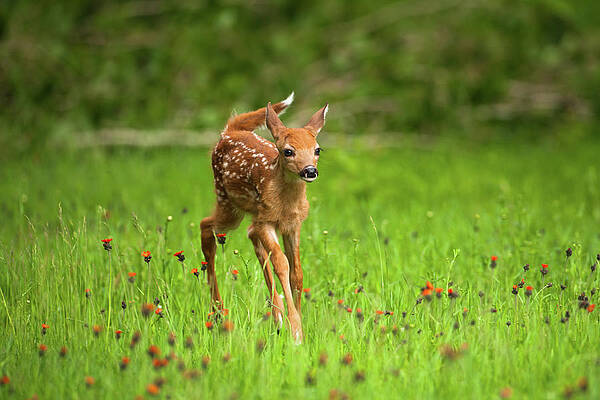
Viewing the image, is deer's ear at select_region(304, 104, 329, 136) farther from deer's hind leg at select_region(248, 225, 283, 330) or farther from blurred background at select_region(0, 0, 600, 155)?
blurred background at select_region(0, 0, 600, 155)

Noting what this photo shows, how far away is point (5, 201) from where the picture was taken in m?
7.36

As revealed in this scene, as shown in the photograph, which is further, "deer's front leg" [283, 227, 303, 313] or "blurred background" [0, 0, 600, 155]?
"blurred background" [0, 0, 600, 155]

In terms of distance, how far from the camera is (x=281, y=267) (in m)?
4.09

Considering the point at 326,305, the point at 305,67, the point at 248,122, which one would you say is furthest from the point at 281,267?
the point at 305,67

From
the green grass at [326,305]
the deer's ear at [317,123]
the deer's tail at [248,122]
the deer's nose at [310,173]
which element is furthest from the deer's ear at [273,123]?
the deer's tail at [248,122]

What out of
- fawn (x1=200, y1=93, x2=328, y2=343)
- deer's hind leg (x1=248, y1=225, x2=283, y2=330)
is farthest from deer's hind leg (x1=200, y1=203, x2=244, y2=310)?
deer's hind leg (x1=248, y1=225, x2=283, y2=330)

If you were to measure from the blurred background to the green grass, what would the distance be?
3580 millimetres

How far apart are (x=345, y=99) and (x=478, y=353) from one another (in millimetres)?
8703

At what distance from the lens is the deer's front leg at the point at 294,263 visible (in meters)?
4.25

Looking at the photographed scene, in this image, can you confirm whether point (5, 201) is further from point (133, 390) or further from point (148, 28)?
point (148, 28)

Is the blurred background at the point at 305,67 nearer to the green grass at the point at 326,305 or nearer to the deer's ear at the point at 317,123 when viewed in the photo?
the green grass at the point at 326,305

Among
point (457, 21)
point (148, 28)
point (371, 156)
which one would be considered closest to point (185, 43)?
point (148, 28)

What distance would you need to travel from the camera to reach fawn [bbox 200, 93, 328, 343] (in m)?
3.91

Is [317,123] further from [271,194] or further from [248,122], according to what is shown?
[248,122]
